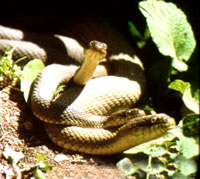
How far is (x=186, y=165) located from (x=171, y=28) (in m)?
2.34

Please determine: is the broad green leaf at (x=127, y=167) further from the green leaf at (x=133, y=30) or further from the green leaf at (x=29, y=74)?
the green leaf at (x=133, y=30)

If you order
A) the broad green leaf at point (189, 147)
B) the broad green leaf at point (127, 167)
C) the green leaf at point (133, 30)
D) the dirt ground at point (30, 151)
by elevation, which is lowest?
the dirt ground at point (30, 151)

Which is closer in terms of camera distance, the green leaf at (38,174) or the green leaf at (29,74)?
the green leaf at (38,174)

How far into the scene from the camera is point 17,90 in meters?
4.34

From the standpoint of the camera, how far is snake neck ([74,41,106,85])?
14.2ft

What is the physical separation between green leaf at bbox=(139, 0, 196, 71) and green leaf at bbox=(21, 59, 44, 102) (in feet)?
4.99

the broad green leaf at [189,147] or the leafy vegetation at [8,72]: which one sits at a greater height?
the broad green leaf at [189,147]

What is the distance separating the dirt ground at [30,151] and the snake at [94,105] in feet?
0.42

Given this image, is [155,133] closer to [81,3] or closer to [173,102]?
[173,102]

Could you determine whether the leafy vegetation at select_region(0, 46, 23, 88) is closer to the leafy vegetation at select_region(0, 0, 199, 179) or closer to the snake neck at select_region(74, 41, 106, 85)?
the leafy vegetation at select_region(0, 0, 199, 179)

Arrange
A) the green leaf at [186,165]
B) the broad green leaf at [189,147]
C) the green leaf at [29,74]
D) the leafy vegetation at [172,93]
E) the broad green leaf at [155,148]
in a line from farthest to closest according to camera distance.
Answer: the green leaf at [29,74] → the broad green leaf at [155,148] → the leafy vegetation at [172,93] → the green leaf at [186,165] → the broad green leaf at [189,147]

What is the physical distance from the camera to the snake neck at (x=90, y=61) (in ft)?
14.2

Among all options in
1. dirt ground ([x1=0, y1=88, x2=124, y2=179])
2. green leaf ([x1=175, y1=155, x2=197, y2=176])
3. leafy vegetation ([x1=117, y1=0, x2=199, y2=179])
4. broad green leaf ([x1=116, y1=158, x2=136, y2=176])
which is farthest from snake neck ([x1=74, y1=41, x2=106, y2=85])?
green leaf ([x1=175, y1=155, x2=197, y2=176])

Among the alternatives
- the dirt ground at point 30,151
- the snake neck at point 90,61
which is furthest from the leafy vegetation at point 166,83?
the snake neck at point 90,61
